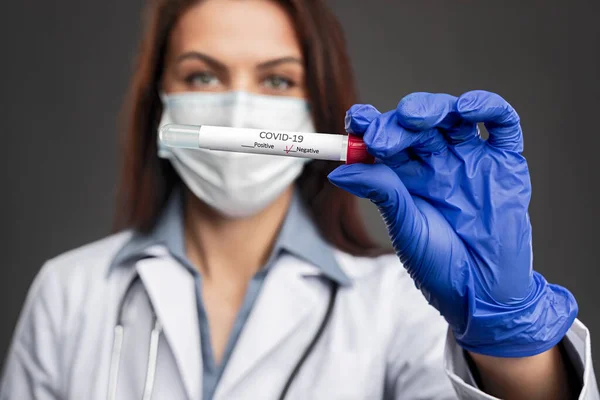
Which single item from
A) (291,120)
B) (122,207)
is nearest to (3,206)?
(122,207)

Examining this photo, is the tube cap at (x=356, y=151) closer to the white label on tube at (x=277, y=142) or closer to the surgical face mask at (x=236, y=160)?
the white label on tube at (x=277, y=142)

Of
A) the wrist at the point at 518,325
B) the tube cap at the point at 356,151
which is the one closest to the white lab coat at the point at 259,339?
the wrist at the point at 518,325

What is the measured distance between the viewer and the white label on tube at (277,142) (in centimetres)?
89

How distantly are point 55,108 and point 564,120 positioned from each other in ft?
4.90

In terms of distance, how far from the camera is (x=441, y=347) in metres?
1.21

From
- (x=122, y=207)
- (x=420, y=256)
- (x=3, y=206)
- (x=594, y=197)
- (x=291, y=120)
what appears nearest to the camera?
(x=420, y=256)

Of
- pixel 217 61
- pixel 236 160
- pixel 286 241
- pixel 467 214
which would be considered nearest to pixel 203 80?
pixel 217 61

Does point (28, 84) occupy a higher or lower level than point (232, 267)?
higher

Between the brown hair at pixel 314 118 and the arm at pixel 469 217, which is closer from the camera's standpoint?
the arm at pixel 469 217

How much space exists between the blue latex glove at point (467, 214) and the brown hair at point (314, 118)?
491mm

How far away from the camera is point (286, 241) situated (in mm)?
1374

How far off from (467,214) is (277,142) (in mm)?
288

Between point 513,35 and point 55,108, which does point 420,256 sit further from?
point 55,108

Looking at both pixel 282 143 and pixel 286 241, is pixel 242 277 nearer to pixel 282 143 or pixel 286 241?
pixel 286 241
